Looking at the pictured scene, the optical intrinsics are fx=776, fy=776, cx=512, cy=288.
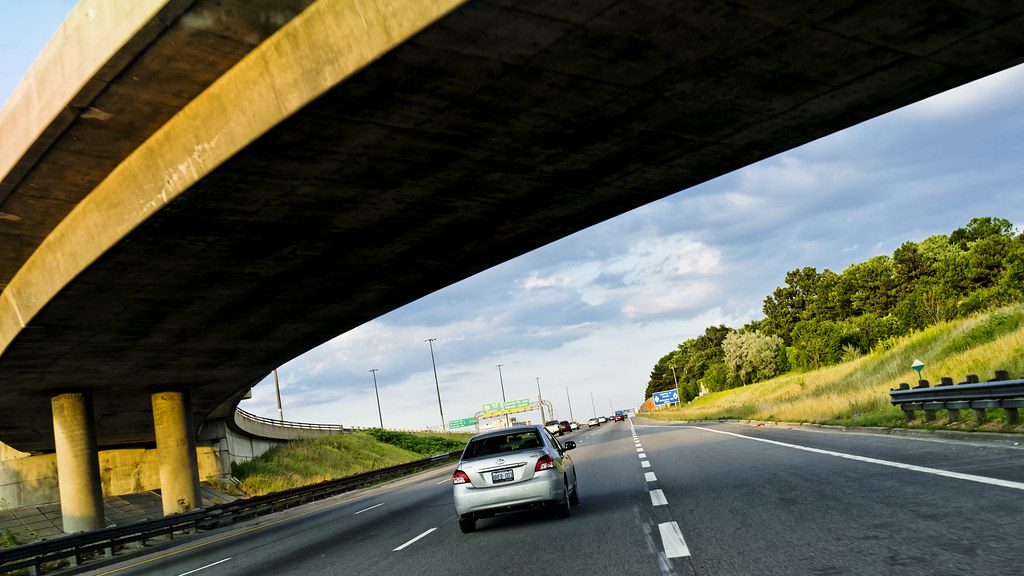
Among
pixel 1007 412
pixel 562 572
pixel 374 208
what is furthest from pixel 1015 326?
pixel 562 572

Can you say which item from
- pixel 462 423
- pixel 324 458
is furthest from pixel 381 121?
pixel 462 423

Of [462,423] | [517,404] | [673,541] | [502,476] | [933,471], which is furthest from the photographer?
[462,423]

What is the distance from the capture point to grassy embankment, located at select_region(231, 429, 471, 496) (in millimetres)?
45781

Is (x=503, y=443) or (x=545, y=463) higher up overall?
(x=503, y=443)

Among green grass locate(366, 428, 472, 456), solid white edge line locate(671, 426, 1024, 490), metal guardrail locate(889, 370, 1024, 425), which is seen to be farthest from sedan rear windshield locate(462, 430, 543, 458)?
green grass locate(366, 428, 472, 456)

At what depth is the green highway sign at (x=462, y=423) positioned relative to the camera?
115812 millimetres

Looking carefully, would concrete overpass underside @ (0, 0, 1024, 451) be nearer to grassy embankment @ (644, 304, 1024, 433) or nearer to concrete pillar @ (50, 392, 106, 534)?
concrete pillar @ (50, 392, 106, 534)

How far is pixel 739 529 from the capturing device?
27.1 feet

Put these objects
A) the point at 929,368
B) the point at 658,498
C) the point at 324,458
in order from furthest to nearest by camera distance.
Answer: the point at 324,458
the point at 929,368
the point at 658,498

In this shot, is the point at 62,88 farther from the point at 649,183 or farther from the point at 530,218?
the point at 649,183

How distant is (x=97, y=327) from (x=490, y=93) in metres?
13.6

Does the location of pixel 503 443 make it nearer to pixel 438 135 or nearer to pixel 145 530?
pixel 438 135

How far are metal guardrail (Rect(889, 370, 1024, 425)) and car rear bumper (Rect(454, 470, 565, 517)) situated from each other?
7.31m

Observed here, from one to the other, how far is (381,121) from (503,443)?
5.74m
